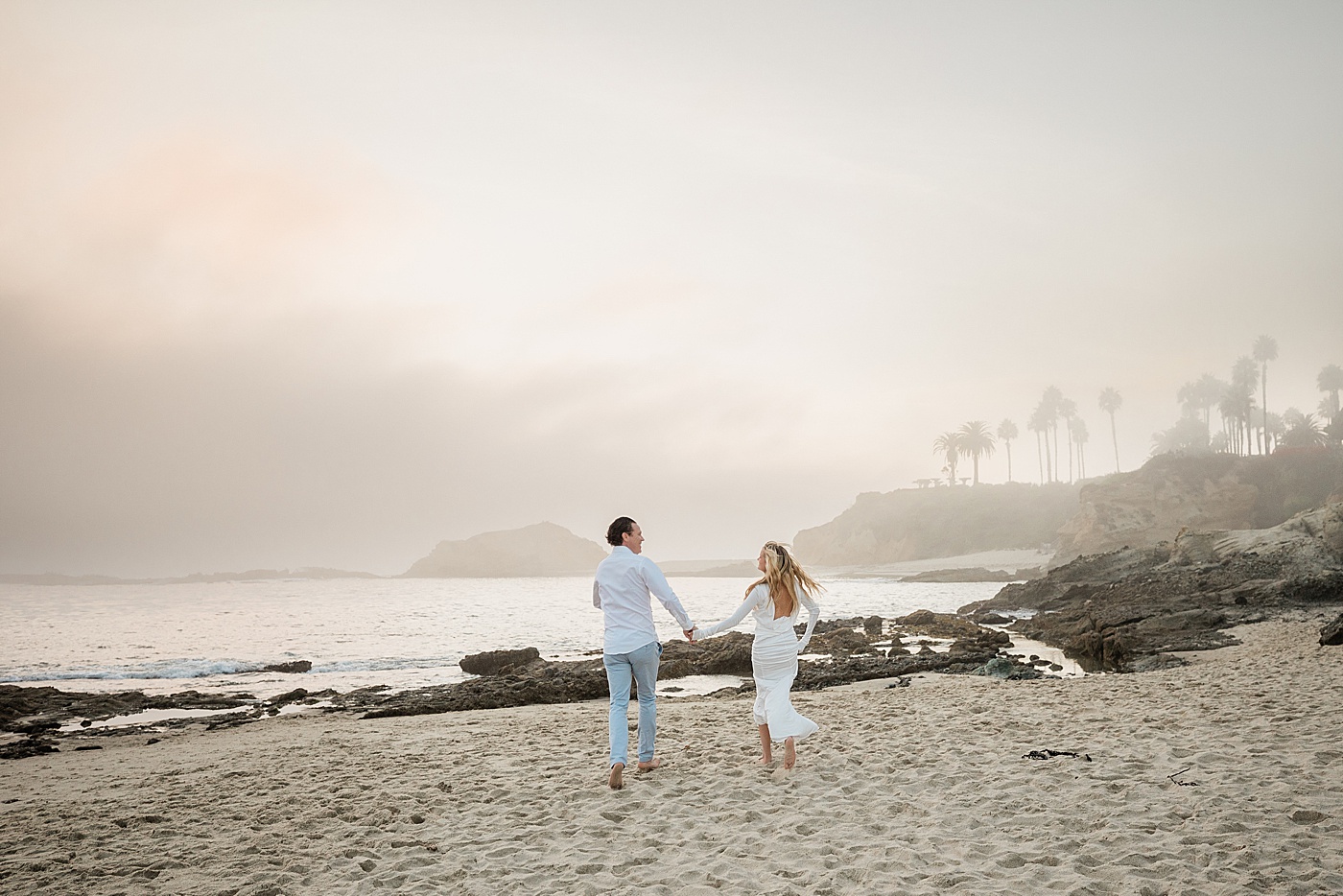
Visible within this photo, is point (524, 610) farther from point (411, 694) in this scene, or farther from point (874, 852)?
point (874, 852)

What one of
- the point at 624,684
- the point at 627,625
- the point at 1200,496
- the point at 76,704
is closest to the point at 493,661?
the point at 76,704

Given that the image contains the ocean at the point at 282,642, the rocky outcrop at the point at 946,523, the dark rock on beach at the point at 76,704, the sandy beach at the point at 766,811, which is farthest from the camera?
the rocky outcrop at the point at 946,523

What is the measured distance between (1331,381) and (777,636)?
12352cm

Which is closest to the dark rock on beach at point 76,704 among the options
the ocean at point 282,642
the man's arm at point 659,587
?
the ocean at point 282,642

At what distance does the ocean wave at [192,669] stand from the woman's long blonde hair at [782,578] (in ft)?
61.3

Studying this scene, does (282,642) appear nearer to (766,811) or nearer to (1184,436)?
(766,811)

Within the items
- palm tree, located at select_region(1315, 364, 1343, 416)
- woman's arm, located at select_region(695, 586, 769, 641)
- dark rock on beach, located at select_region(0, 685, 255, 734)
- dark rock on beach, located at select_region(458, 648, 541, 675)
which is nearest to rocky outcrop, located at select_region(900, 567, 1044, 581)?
palm tree, located at select_region(1315, 364, 1343, 416)

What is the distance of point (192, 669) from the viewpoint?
2320 centimetres

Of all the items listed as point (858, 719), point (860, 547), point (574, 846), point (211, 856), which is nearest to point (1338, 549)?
point (858, 719)

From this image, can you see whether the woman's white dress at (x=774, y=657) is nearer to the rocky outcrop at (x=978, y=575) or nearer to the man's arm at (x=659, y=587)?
the man's arm at (x=659, y=587)

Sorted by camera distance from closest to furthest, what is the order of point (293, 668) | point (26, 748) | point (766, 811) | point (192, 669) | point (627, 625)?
point (766, 811), point (627, 625), point (26, 748), point (293, 668), point (192, 669)

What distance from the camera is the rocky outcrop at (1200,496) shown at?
62438 millimetres

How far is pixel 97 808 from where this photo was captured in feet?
23.5

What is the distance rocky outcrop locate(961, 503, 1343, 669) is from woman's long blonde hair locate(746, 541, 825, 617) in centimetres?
1131
